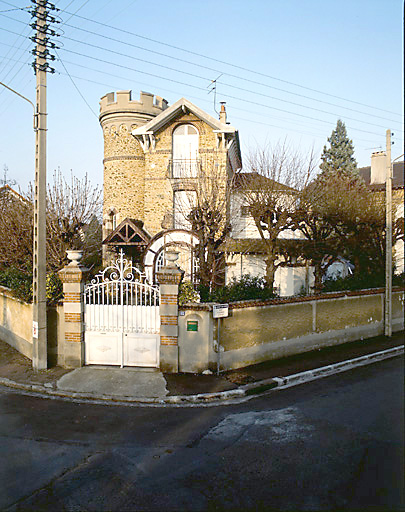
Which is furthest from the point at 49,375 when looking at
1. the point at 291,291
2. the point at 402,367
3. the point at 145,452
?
the point at 291,291

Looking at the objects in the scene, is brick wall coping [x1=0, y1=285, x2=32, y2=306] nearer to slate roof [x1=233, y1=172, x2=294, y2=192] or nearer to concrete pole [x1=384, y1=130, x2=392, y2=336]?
slate roof [x1=233, y1=172, x2=294, y2=192]

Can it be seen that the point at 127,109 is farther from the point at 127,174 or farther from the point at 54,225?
Result: the point at 54,225

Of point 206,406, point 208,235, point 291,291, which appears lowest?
point 206,406

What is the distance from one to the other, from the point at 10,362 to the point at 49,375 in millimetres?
2081

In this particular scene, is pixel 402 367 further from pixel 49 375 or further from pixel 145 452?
pixel 49 375

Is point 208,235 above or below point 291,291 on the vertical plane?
above

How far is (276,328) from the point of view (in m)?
12.0

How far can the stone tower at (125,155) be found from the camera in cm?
2125

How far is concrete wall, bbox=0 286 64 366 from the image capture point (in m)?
11.0

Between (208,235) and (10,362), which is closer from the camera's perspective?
(10,362)

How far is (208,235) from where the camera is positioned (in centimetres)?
1360

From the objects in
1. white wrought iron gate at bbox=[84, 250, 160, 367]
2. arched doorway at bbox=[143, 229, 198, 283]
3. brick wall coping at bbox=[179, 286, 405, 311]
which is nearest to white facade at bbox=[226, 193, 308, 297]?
arched doorway at bbox=[143, 229, 198, 283]

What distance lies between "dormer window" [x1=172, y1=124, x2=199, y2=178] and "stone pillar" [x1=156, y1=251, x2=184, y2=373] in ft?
33.3

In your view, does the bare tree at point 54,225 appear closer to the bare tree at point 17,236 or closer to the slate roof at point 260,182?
the bare tree at point 17,236
